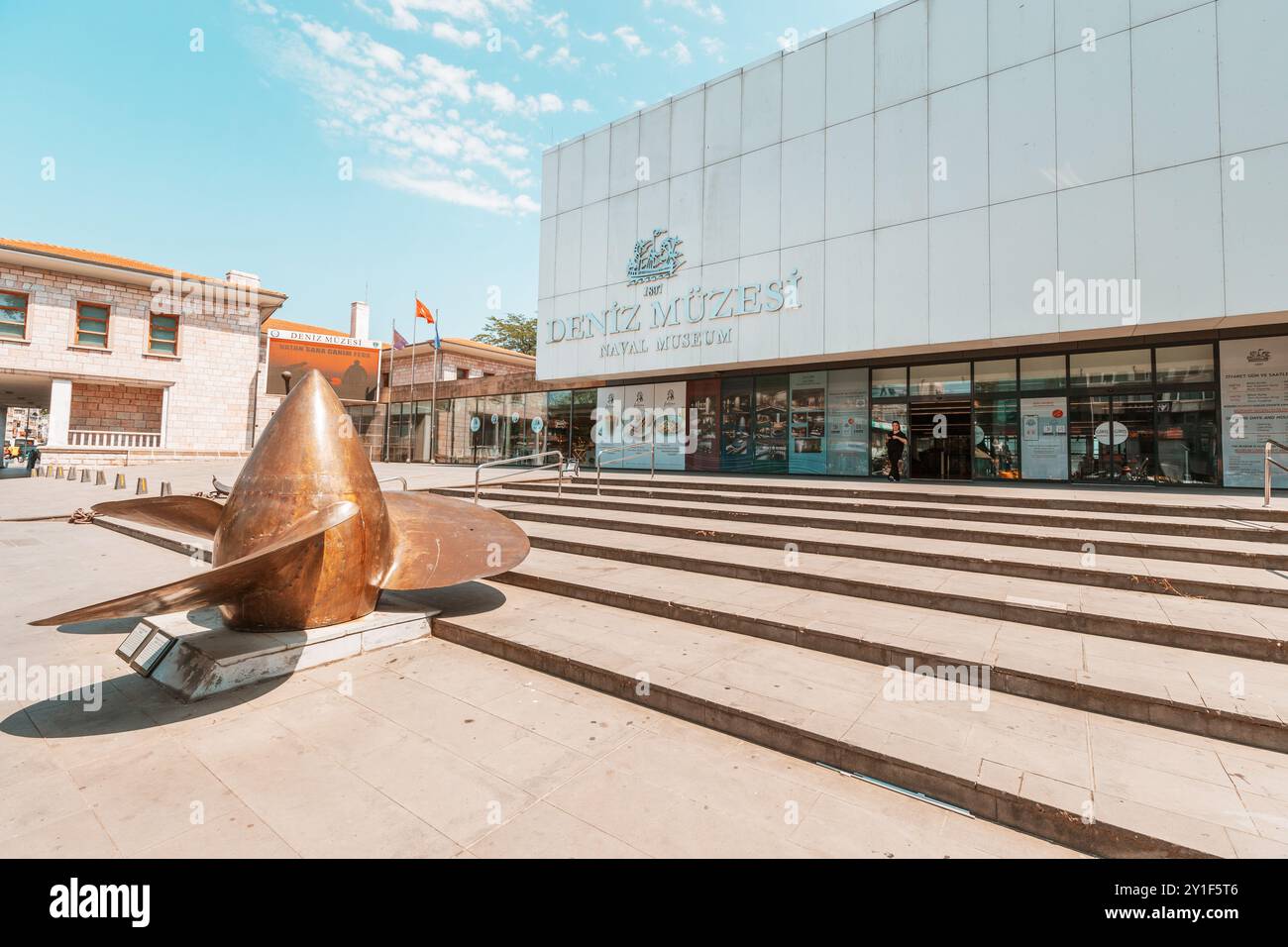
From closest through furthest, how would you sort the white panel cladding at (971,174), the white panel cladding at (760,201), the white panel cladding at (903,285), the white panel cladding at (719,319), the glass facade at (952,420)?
the white panel cladding at (971,174) → the glass facade at (952,420) → the white panel cladding at (903,285) → the white panel cladding at (760,201) → the white panel cladding at (719,319)

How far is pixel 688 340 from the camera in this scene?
1772cm

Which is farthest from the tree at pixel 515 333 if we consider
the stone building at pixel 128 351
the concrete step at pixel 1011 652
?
the concrete step at pixel 1011 652

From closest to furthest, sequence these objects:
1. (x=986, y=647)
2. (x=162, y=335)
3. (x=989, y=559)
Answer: (x=986, y=647) < (x=989, y=559) < (x=162, y=335)

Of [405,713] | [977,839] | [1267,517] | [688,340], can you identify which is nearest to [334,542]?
[405,713]

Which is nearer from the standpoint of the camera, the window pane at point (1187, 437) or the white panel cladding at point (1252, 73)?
the white panel cladding at point (1252, 73)

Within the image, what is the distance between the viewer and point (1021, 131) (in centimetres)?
1258

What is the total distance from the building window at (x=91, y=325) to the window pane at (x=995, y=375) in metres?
33.2

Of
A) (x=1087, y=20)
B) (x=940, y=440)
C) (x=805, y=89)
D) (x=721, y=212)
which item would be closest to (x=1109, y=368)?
(x=940, y=440)

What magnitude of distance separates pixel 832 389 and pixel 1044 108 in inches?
306

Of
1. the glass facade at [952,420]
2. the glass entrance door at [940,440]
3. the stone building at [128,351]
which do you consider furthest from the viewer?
the stone building at [128,351]

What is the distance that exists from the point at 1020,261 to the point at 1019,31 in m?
5.18

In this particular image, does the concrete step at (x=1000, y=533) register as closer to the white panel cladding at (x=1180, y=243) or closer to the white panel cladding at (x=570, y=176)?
the white panel cladding at (x=1180, y=243)

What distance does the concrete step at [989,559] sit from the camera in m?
5.66

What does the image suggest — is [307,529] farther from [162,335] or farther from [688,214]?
[162,335]
